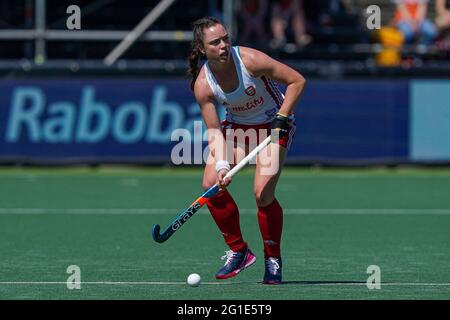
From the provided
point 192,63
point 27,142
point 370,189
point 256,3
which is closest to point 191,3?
point 256,3

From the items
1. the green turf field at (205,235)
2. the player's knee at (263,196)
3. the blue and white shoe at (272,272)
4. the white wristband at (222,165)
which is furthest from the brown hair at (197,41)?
the green turf field at (205,235)

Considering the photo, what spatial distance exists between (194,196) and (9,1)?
7.86 meters

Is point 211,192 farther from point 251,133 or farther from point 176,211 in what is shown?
point 176,211

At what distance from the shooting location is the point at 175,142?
1820cm

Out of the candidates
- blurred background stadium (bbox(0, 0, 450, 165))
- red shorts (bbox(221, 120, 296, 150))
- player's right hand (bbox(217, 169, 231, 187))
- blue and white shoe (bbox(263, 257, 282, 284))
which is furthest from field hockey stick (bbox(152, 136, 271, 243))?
blurred background stadium (bbox(0, 0, 450, 165))

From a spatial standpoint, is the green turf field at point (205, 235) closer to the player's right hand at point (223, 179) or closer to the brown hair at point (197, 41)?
the player's right hand at point (223, 179)

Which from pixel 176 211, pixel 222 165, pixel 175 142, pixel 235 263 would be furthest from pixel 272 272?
pixel 175 142

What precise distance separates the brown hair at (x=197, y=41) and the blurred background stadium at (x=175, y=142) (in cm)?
148

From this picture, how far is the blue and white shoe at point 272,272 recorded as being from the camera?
8859 mm

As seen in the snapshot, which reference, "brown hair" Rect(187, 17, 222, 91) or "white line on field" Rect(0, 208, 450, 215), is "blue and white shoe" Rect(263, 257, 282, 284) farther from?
"white line on field" Rect(0, 208, 450, 215)

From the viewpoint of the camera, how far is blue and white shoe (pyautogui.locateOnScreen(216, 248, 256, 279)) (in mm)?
9102

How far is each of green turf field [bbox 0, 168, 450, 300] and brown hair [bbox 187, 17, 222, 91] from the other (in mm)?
1471

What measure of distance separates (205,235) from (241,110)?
10.3 ft
